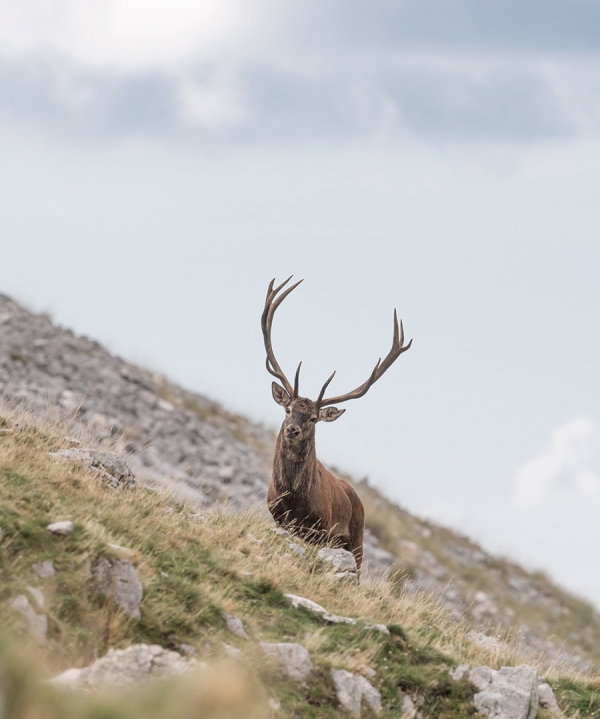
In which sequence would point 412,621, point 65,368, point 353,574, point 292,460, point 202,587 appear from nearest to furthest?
point 202,587 < point 412,621 < point 353,574 < point 292,460 < point 65,368

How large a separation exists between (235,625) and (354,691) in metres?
0.97

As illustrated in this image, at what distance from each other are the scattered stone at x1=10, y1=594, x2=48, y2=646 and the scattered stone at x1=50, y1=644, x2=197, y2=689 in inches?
14.4

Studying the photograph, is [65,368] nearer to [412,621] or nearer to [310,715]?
[412,621]

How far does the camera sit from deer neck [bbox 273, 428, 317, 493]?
11406mm

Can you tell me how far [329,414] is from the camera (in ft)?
39.2

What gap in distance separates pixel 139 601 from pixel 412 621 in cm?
317

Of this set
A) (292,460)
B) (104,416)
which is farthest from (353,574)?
(104,416)

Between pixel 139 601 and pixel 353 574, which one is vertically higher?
pixel 353 574

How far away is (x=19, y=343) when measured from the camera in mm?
27234

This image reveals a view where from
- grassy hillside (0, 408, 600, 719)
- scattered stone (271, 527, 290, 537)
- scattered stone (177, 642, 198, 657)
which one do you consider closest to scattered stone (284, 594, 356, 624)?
grassy hillside (0, 408, 600, 719)

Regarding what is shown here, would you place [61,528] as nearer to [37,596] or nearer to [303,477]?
[37,596]

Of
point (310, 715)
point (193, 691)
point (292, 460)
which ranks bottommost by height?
point (310, 715)

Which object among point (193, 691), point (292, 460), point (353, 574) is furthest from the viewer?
point (292, 460)

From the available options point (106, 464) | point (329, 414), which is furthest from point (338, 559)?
point (106, 464)
